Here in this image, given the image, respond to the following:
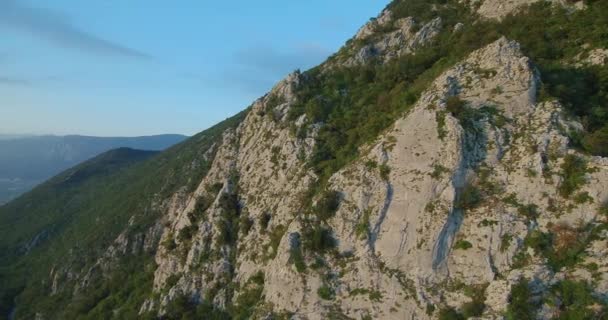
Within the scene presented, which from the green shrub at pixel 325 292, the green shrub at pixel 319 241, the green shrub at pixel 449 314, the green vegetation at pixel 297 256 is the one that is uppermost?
the green shrub at pixel 319 241

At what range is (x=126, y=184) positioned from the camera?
11369cm

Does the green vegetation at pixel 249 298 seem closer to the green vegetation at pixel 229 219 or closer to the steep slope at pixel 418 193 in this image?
the steep slope at pixel 418 193

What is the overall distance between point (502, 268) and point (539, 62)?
71.1ft

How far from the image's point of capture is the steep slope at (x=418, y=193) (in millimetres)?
27781

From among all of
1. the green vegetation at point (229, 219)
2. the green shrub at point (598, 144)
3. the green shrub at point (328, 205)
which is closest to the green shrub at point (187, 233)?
the green vegetation at point (229, 219)

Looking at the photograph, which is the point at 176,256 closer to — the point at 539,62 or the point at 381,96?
the point at 381,96

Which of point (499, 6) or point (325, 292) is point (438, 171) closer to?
point (325, 292)

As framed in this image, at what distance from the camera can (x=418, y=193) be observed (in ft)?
106

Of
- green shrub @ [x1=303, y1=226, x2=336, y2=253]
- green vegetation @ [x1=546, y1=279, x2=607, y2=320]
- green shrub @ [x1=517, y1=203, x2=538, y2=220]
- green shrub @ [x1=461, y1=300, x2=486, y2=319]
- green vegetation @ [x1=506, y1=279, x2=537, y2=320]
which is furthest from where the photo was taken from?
green shrub @ [x1=303, y1=226, x2=336, y2=253]

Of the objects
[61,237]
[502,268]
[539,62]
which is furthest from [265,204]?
[61,237]

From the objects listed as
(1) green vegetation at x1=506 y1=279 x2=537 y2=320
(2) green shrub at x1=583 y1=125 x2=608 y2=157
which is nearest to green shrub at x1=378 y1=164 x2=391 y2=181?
(1) green vegetation at x1=506 y1=279 x2=537 y2=320

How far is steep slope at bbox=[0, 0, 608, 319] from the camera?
27781 mm

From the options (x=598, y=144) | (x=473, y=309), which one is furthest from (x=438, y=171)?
(x=598, y=144)

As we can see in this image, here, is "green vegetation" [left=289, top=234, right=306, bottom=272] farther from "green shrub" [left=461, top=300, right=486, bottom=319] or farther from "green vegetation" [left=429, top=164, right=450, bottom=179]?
"green shrub" [left=461, top=300, right=486, bottom=319]
